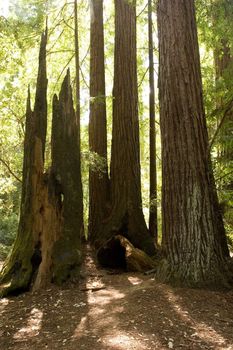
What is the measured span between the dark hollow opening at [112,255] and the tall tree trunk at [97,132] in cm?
131

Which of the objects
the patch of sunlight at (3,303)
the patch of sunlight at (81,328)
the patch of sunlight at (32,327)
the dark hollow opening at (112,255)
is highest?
the dark hollow opening at (112,255)

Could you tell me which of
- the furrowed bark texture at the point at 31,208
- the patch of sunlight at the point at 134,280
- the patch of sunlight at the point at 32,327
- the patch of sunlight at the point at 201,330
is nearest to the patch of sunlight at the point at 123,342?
the patch of sunlight at the point at 201,330

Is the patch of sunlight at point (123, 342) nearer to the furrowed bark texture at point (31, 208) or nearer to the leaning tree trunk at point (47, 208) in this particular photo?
the leaning tree trunk at point (47, 208)

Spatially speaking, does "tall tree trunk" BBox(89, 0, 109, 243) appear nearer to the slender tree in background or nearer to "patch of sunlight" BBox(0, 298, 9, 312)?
the slender tree in background

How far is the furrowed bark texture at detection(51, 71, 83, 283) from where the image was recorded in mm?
6402

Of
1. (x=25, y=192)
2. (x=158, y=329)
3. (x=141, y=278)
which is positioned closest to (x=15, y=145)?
(x=25, y=192)

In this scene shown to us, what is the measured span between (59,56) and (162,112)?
29.3 ft

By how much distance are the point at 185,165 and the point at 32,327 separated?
10.0 ft

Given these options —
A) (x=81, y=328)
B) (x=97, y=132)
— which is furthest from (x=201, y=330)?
(x=97, y=132)

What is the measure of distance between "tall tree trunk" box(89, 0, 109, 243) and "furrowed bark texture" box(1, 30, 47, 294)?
1.72 metres

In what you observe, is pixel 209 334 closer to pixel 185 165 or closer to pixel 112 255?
pixel 185 165

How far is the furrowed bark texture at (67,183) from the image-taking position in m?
6.40

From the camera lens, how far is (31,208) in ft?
21.7

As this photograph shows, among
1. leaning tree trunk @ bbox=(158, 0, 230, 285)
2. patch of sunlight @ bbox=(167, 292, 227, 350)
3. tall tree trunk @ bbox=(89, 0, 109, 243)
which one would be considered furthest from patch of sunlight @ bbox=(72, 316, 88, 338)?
tall tree trunk @ bbox=(89, 0, 109, 243)
